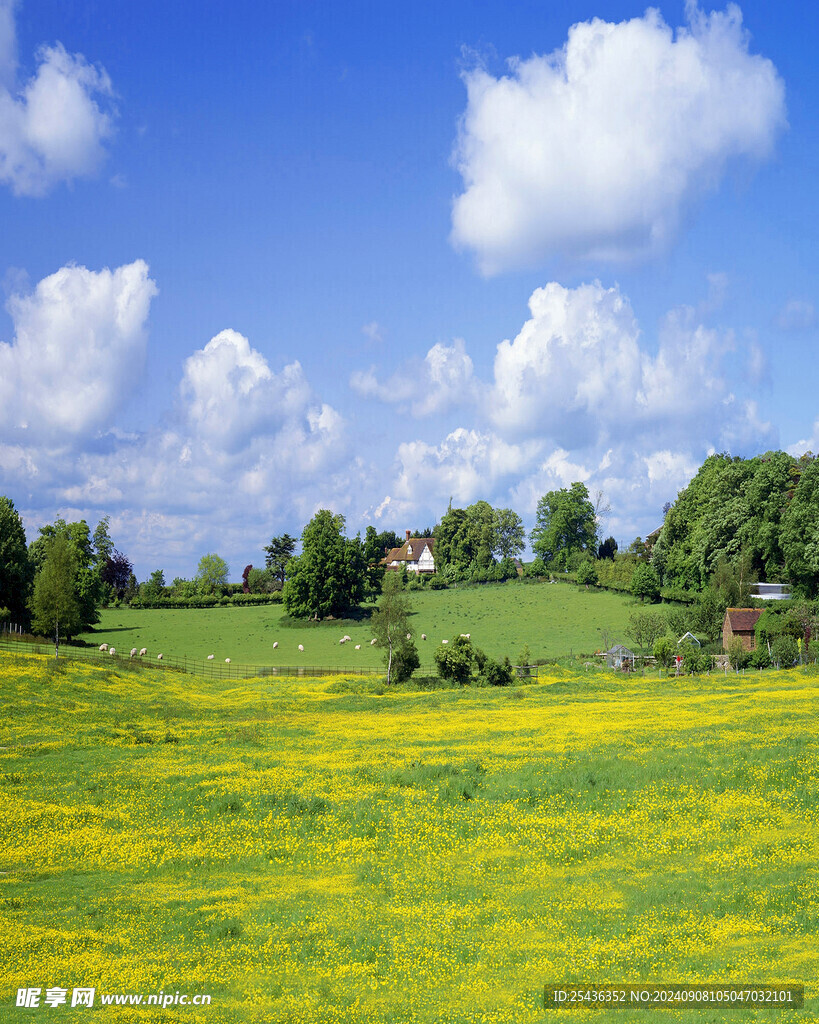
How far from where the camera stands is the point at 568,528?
154500mm

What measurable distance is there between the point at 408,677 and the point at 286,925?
2003 inches

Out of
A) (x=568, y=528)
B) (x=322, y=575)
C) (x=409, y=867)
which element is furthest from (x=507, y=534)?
(x=409, y=867)

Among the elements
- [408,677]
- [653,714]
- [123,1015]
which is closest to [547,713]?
[653,714]

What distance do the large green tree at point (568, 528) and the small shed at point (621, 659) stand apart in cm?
7187

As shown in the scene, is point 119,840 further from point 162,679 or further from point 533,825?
point 162,679

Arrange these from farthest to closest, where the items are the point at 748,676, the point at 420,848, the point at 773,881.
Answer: the point at 748,676 < the point at 420,848 < the point at 773,881

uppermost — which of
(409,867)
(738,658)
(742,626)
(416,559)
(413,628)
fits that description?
(416,559)

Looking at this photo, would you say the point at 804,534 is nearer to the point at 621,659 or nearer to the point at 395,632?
the point at 621,659

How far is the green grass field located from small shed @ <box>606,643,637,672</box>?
7.18 m

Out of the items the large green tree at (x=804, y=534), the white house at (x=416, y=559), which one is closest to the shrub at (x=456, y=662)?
the large green tree at (x=804, y=534)

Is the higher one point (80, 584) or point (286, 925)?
point (80, 584)

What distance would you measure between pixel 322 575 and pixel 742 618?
57282mm

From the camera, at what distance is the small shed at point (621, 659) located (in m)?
77.9

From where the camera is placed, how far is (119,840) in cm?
2500
